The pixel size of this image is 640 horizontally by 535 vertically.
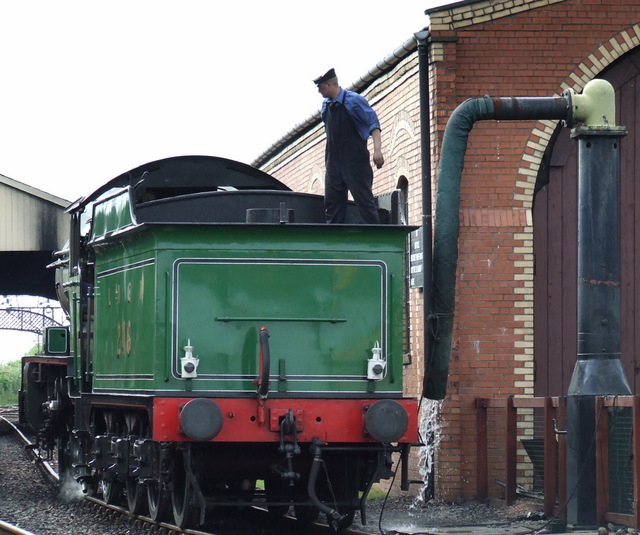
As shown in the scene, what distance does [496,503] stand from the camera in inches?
514

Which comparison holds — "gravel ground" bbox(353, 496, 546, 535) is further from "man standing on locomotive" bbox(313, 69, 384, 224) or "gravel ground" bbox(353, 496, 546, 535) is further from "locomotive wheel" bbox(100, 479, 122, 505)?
"man standing on locomotive" bbox(313, 69, 384, 224)

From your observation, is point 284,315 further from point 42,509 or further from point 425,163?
point 42,509

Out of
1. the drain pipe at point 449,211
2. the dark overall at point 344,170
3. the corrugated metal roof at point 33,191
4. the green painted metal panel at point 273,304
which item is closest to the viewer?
the green painted metal panel at point 273,304

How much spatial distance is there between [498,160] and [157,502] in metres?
5.41

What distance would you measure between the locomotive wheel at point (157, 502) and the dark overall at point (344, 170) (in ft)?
8.78

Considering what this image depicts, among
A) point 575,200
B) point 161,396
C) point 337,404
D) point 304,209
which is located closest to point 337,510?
point 337,404

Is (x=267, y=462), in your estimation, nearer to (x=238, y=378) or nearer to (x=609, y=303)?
(x=238, y=378)

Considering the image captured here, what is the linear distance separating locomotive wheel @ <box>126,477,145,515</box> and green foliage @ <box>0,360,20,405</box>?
3327cm

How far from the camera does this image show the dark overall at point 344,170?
10.8 m

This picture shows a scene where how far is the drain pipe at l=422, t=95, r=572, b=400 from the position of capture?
449 inches

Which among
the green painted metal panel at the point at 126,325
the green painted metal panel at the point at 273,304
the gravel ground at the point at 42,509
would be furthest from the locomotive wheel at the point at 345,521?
the green painted metal panel at the point at 126,325

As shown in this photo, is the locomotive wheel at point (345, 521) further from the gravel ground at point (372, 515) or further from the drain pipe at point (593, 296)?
the drain pipe at point (593, 296)

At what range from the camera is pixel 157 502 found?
11.1 meters

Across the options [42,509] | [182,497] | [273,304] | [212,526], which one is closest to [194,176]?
[273,304]
